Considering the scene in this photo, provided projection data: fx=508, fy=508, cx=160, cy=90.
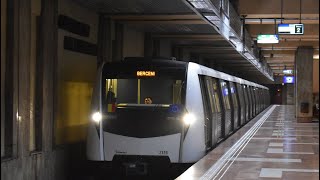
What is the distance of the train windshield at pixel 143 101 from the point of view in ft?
30.9

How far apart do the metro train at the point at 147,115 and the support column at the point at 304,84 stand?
15.9m

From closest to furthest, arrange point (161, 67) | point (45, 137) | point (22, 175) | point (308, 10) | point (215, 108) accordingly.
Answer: point (22, 175)
point (45, 137)
point (161, 67)
point (215, 108)
point (308, 10)

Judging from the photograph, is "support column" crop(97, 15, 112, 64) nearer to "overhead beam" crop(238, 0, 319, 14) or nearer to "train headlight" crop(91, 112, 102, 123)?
"train headlight" crop(91, 112, 102, 123)

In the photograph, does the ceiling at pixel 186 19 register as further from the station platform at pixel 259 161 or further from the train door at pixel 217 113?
the station platform at pixel 259 161

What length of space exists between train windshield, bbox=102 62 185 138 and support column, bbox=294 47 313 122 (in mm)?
16609

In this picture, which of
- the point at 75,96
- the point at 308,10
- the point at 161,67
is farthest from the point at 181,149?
the point at 308,10

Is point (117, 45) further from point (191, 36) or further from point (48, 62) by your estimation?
point (48, 62)

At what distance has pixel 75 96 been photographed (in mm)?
11500

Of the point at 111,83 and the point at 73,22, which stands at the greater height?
the point at 73,22

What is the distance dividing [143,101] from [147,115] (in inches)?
22.5

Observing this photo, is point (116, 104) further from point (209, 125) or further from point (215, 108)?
point (215, 108)

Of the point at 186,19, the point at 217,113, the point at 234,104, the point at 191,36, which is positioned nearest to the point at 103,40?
the point at 186,19

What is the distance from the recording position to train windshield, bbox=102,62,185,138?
30.9 feet

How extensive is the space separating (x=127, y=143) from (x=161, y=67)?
164 cm
